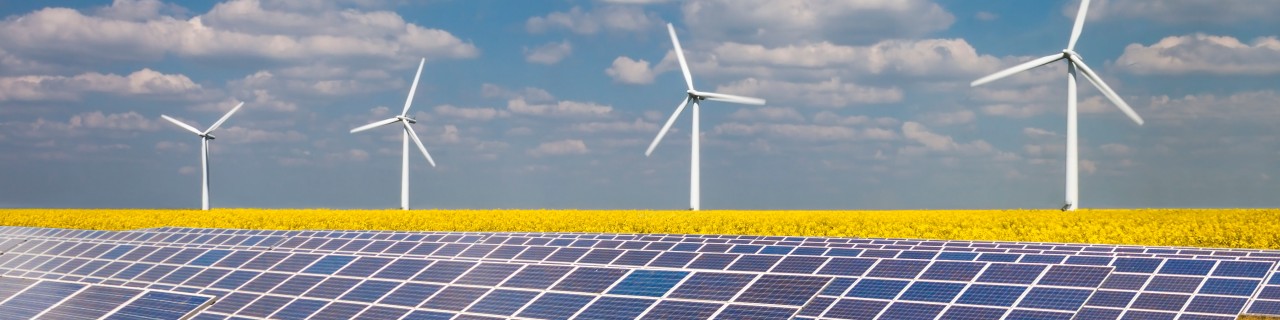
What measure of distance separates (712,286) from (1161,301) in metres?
9.13

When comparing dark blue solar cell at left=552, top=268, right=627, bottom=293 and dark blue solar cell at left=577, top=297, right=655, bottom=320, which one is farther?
dark blue solar cell at left=552, top=268, right=627, bottom=293

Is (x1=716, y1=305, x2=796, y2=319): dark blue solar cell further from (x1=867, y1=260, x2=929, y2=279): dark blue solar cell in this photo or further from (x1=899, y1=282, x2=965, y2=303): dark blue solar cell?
(x1=867, y1=260, x2=929, y2=279): dark blue solar cell

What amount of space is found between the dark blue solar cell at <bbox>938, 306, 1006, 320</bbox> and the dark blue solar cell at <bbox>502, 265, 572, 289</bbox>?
9.23 m

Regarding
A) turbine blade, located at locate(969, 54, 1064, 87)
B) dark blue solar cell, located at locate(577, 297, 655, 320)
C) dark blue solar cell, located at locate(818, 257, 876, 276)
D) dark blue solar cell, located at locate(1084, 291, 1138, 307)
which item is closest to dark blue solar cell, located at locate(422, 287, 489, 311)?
dark blue solar cell, located at locate(577, 297, 655, 320)

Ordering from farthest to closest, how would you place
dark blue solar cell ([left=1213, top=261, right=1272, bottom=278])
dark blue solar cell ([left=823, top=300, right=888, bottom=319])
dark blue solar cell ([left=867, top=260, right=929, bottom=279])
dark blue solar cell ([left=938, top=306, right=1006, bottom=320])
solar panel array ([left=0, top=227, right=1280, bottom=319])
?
dark blue solar cell ([left=867, top=260, right=929, bottom=279]) → dark blue solar cell ([left=1213, top=261, right=1272, bottom=278]) → solar panel array ([left=0, top=227, right=1280, bottom=319]) → dark blue solar cell ([left=823, top=300, right=888, bottom=319]) → dark blue solar cell ([left=938, top=306, right=1006, bottom=320])

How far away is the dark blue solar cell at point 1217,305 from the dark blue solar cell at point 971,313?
11.8ft

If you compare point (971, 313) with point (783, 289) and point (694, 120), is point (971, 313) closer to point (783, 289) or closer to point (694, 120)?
point (783, 289)

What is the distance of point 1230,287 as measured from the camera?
25031mm

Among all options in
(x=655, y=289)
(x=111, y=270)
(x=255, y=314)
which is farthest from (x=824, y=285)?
(x=111, y=270)

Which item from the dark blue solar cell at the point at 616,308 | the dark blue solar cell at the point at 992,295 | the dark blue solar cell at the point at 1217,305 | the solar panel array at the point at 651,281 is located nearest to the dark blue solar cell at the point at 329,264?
the solar panel array at the point at 651,281

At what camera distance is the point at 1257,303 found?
2427 centimetres

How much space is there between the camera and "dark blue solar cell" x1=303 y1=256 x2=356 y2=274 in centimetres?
3256

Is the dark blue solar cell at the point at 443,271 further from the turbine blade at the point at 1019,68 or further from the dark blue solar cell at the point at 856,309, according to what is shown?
the turbine blade at the point at 1019,68

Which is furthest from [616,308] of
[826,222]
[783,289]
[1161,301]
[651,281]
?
[826,222]
